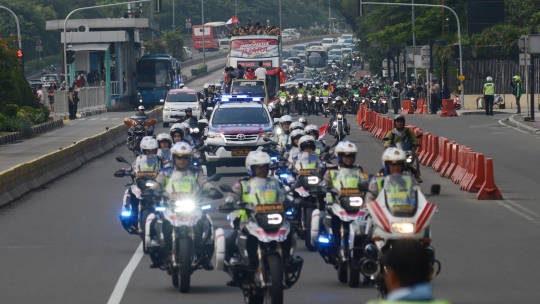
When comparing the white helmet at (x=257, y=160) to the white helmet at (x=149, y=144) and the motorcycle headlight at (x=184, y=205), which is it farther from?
the white helmet at (x=149, y=144)

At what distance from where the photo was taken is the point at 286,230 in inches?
394

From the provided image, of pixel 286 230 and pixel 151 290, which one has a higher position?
pixel 286 230

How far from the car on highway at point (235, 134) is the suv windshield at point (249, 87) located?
14.2 m

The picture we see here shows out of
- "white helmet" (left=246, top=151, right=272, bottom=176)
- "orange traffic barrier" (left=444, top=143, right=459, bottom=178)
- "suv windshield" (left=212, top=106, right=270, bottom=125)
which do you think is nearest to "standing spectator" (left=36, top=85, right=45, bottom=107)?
"suv windshield" (left=212, top=106, right=270, bottom=125)

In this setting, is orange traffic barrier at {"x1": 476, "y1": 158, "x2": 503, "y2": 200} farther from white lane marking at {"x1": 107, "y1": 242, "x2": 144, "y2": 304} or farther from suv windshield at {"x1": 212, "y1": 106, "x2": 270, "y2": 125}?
white lane marking at {"x1": 107, "y1": 242, "x2": 144, "y2": 304}

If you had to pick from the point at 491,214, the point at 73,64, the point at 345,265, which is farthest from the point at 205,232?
the point at 73,64

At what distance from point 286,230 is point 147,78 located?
57.0m

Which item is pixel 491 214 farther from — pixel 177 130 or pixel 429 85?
pixel 429 85

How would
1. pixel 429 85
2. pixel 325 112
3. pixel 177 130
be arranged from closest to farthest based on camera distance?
pixel 177 130 < pixel 325 112 < pixel 429 85

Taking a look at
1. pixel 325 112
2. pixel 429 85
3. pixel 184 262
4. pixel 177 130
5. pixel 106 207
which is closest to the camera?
pixel 184 262

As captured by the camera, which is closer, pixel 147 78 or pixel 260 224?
pixel 260 224

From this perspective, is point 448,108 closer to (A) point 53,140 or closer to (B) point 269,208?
(A) point 53,140

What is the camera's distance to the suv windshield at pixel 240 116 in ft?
85.8

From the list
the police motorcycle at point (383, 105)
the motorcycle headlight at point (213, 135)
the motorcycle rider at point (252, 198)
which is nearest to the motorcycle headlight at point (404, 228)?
the motorcycle rider at point (252, 198)
